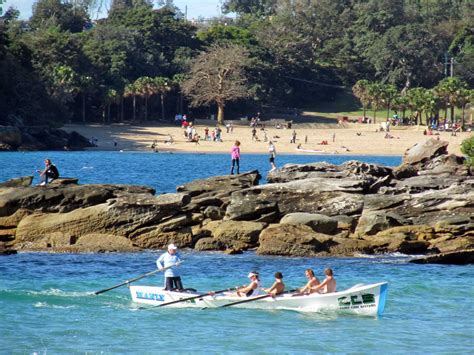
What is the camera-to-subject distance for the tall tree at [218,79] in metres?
120

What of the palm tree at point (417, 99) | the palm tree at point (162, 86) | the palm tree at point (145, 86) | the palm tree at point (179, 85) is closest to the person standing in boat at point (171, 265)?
the palm tree at point (145, 86)

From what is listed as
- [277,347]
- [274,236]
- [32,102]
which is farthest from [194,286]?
[32,102]

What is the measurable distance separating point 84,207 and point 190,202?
3.63 metres

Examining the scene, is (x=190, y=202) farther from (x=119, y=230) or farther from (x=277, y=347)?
(x=277, y=347)

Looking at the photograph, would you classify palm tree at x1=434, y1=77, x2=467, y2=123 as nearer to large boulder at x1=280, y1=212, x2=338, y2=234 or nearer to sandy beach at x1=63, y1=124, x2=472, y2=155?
sandy beach at x1=63, y1=124, x2=472, y2=155

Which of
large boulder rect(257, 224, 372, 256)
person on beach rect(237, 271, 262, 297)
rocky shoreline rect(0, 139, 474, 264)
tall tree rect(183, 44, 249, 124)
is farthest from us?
tall tree rect(183, 44, 249, 124)

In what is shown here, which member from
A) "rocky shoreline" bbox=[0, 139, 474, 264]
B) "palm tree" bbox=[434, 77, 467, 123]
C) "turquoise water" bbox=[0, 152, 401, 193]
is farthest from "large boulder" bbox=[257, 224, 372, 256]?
"palm tree" bbox=[434, 77, 467, 123]

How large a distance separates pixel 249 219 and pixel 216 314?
414 inches

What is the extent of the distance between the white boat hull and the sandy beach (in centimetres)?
7040

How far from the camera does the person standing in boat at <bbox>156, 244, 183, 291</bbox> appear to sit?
92.9ft

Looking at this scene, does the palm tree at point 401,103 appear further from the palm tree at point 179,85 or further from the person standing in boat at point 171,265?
the person standing in boat at point 171,265

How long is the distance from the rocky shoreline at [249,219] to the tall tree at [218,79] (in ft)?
254

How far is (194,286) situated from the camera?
3189 centimetres

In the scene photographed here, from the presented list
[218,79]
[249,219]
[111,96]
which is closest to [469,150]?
[249,219]
